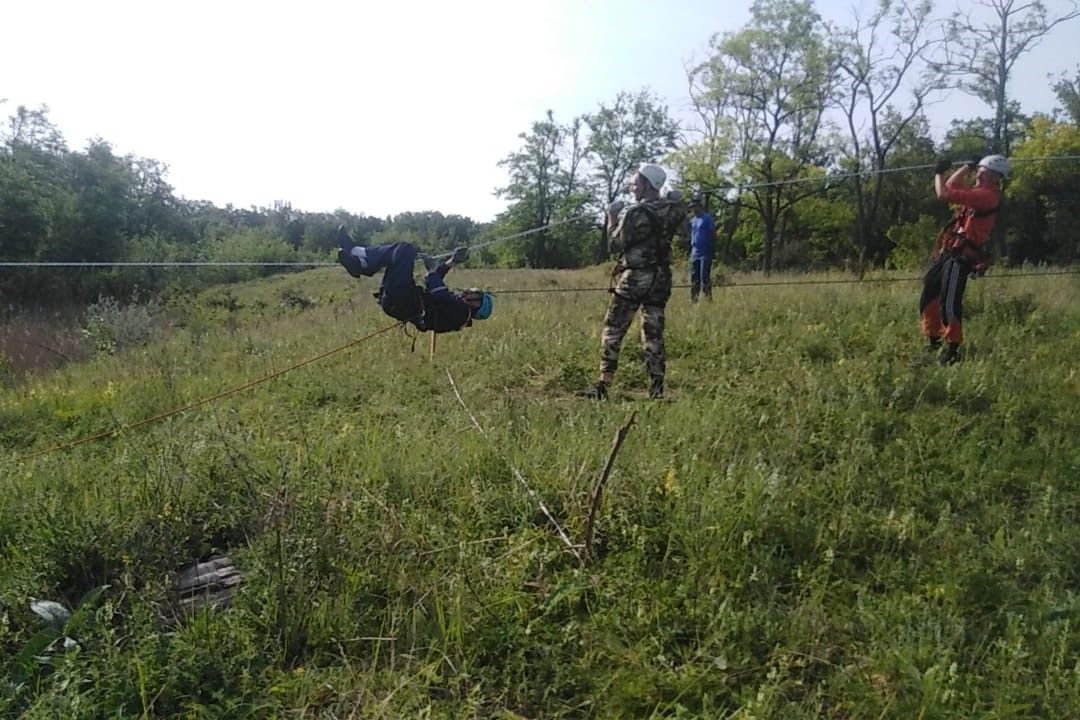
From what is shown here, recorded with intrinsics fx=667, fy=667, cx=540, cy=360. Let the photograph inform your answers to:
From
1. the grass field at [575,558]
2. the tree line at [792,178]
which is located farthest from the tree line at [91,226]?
the grass field at [575,558]

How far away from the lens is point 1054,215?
32.6 metres

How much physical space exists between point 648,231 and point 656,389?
1323mm

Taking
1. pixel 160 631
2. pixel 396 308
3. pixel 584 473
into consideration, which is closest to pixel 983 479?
pixel 584 473

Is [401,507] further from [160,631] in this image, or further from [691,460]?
[691,460]

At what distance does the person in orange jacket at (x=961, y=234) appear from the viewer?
18.5 ft

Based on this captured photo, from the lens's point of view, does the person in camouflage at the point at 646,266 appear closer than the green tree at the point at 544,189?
Yes

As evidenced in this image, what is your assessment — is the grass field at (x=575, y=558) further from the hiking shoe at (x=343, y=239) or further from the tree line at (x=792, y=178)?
the tree line at (x=792, y=178)

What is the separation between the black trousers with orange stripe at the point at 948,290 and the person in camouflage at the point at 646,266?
2367mm

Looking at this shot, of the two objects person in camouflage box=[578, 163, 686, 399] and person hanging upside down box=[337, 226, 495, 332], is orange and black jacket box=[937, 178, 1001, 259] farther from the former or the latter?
person hanging upside down box=[337, 226, 495, 332]

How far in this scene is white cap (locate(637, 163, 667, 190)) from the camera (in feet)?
18.2

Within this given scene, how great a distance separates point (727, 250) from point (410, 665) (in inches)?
1583

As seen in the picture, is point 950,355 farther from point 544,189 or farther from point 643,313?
point 544,189

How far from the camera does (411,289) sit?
15.7 ft

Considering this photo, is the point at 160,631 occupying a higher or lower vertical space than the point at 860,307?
lower
